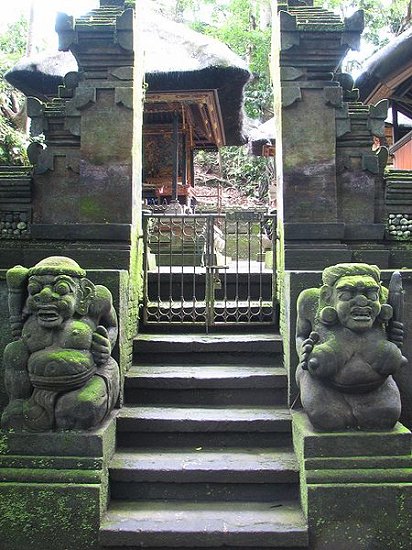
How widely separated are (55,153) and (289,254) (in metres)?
2.76

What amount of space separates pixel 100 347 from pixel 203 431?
1.18m

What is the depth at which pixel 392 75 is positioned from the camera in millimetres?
10234

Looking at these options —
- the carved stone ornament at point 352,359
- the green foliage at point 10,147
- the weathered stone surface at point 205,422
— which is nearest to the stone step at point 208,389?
the weathered stone surface at point 205,422

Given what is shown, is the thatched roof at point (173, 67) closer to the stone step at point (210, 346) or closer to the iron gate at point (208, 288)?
the iron gate at point (208, 288)

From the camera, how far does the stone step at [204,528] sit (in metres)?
3.43

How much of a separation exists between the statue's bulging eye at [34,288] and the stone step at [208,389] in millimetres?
1371

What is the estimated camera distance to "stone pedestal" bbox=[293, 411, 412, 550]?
347cm

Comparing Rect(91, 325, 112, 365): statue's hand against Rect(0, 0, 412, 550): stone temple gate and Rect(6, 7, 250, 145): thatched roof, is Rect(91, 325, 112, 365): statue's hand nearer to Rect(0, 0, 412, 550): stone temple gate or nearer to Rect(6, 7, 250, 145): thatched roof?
Rect(0, 0, 412, 550): stone temple gate

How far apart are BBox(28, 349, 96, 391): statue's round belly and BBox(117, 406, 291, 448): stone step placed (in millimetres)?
794

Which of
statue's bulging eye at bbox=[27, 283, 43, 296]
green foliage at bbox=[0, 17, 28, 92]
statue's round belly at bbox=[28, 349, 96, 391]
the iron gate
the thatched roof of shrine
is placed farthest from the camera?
green foliage at bbox=[0, 17, 28, 92]

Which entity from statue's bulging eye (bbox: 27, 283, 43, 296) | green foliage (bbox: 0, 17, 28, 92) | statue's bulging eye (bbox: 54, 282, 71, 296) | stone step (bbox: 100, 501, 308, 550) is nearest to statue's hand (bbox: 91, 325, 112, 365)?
statue's bulging eye (bbox: 54, 282, 71, 296)

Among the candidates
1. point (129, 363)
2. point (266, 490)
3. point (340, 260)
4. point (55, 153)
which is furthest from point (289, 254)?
point (55, 153)

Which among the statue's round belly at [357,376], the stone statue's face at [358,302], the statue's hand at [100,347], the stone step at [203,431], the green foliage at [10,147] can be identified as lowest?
the stone step at [203,431]

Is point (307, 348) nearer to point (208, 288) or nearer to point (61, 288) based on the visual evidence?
point (61, 288)
